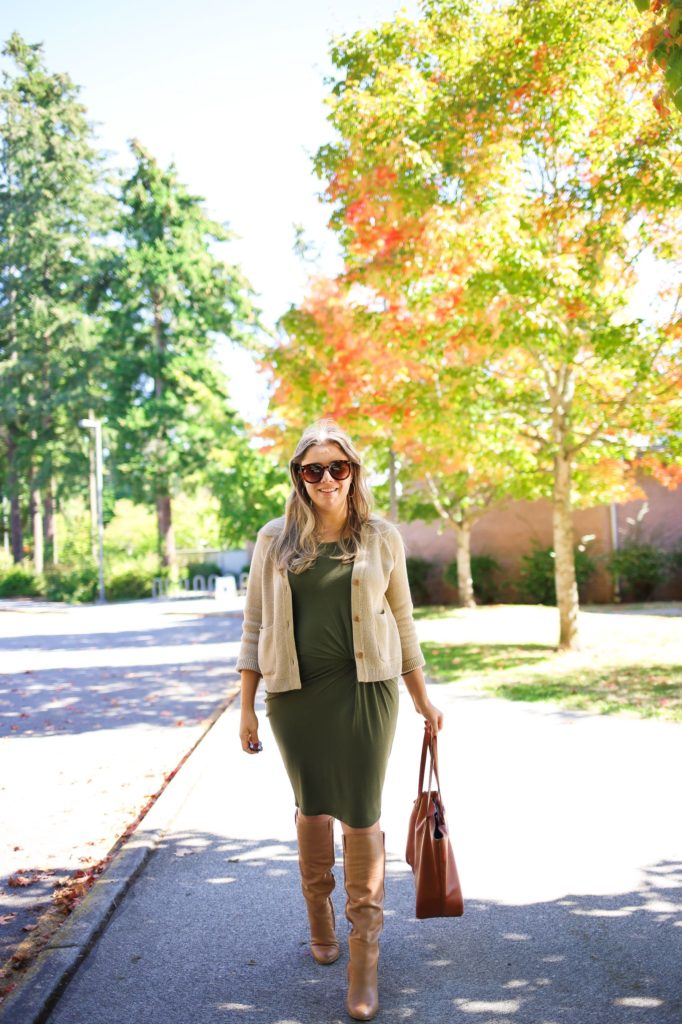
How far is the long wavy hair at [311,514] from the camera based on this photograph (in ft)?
11.1

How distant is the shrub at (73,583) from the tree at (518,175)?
2696cm

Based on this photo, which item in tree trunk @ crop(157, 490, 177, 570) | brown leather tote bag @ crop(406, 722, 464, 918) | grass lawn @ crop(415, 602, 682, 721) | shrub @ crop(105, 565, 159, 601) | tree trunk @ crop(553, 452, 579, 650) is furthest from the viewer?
tree trunk @ crop(157, 490, 177, 570)

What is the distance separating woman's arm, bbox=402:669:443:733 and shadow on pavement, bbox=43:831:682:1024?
2.99 feet

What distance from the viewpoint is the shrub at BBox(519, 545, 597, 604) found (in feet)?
76.9

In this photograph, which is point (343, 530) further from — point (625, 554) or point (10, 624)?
point (10, 624)

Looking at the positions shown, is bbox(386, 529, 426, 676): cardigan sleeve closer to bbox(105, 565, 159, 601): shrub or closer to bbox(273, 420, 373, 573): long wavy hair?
bbox(273, 420, 373, 573): long wavy hair

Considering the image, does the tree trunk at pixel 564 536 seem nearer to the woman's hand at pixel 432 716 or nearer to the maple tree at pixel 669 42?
the maple tree at pixel 669 42

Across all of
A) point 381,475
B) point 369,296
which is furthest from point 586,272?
point 381,475

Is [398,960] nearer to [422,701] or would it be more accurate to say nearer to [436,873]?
[436,873]

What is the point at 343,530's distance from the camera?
352 cm

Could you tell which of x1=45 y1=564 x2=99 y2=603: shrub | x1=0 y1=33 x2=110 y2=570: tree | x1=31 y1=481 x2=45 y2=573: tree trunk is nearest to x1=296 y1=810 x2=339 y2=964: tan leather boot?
x1=45 y1=564 x2=99 y2=603: shrub

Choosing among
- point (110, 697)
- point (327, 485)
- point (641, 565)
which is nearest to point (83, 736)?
point (110, 697)

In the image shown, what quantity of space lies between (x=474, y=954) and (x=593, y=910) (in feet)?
2.17

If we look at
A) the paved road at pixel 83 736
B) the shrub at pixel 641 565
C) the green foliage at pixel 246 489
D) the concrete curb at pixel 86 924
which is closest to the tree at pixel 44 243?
the green foliage at pixel 246 489
